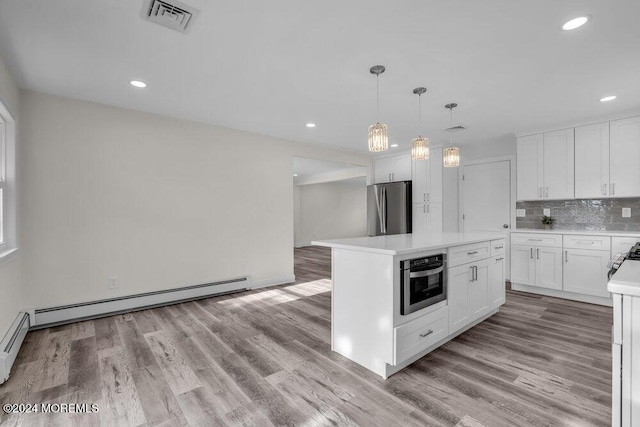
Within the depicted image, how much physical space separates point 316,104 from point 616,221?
4.22m

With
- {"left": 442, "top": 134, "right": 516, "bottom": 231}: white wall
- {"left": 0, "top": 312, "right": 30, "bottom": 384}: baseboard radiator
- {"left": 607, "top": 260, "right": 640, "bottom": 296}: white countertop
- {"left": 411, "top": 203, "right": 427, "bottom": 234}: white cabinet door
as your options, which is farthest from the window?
{"left": 442, "top": 134, "right": 516, "bottom": 231}: white wall

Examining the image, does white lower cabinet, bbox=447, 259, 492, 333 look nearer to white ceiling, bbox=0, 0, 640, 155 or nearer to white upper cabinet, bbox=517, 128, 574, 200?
white ceiling, bbox=0, 0, 640, 155

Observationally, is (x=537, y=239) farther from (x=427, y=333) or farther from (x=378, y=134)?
(x=378, y=134)

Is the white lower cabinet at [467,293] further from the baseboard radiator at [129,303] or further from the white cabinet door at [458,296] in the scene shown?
the baseboard radiator at [129,303]

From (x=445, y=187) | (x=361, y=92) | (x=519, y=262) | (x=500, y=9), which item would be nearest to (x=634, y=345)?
(x=500, y=9)

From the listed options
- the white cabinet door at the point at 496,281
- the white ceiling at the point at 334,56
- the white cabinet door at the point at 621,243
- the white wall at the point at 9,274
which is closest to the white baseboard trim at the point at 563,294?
the white cabinet door at the point at 621,243

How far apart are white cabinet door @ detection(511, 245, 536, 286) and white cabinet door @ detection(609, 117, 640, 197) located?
119 centimetres

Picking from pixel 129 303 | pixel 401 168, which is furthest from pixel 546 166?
pixel 129 303

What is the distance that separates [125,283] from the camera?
11.3 ft

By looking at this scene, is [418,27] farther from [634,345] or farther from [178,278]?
[178,278]

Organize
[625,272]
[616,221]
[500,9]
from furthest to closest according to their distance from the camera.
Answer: [616,221] → [500,9] → [625,272]

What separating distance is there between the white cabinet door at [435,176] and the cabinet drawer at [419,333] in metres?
3.22

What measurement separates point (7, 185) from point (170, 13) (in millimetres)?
2257

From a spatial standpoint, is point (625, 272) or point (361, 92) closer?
point (625, 272)
